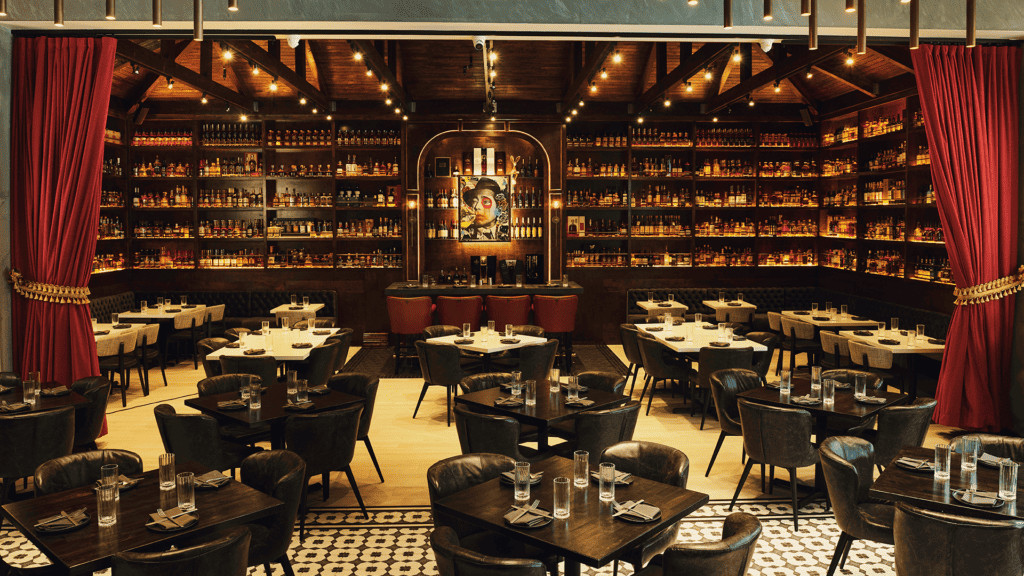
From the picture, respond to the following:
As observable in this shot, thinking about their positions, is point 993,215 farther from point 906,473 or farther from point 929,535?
point 929,535

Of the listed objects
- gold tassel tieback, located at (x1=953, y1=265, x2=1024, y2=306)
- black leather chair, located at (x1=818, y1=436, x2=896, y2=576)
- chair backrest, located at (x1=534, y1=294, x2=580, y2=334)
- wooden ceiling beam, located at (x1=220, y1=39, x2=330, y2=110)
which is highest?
wooden ceiling beam, located at (x1=220, y1=39, x2=330, y2=110)

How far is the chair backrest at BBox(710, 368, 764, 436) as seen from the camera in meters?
5.32

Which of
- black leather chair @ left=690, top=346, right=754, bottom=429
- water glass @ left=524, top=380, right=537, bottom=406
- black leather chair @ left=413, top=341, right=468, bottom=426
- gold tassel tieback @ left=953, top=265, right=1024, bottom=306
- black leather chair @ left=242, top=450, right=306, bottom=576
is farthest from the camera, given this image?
black leather chair @ left=413, top=341, right=468, bottom=426

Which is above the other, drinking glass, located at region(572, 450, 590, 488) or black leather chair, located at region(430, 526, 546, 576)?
drinking glass, located at region(572, 450, 590, 488)

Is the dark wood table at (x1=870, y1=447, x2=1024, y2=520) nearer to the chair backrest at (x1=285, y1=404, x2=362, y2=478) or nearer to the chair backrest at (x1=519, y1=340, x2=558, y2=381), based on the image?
the chair backrest at (x1=285, y1=404, x2=362, y2=478)

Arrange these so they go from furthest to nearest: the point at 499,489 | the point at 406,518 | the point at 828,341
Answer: the point at 828,341 < the point at 406,518 < the point at 499,489

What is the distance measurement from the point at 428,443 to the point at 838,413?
345 centimetres

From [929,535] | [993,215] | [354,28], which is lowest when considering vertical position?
[929,535]

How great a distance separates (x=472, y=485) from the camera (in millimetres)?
3518

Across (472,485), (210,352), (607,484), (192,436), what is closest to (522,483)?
(607,484)

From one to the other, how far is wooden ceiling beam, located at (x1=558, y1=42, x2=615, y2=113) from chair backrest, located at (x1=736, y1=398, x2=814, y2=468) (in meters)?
3.85

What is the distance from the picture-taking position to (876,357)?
268 inches

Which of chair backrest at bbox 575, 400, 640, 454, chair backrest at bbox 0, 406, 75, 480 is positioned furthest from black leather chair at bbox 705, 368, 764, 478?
chair backrest at bbox 0, 406, 75, 480

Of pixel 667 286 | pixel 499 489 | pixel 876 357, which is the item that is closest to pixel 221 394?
pixel 499 489
